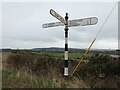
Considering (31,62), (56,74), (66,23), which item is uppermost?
(66,23)

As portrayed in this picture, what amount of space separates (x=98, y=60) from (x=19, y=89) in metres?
4.30

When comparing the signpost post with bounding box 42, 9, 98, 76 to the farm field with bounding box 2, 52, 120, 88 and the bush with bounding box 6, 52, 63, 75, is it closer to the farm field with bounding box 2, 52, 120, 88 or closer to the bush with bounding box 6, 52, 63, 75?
the farm field with bounding box 2, 52, 120, 88

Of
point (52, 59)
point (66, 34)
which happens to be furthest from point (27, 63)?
point (66, 34)

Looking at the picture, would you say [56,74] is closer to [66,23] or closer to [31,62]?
[66,23]

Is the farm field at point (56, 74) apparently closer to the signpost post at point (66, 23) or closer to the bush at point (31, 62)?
the bush at point (31, 62)

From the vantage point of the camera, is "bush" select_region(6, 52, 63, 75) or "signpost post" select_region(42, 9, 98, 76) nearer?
"signpost post" select_region(42, 9, 98, 76)

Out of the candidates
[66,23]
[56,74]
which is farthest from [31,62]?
[66,23]

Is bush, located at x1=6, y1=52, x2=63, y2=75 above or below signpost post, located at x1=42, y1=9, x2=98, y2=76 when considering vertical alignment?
below

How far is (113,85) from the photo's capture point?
11.8ft

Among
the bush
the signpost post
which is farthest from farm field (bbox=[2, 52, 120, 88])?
the signpost post

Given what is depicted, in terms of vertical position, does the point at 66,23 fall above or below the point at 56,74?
above

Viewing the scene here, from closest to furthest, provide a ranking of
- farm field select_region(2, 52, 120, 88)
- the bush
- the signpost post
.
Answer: farm field select_region(2, 52, 120, 88) < the signpost post < the bush

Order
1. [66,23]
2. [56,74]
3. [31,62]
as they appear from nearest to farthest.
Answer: [66,23] < [56,74] < [31,62]

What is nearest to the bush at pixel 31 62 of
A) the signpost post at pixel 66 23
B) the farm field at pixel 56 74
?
the farm field at pixel 56 74
